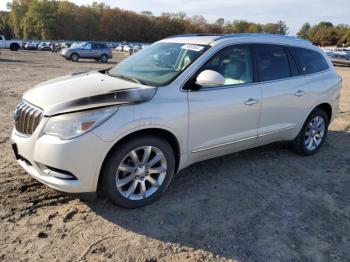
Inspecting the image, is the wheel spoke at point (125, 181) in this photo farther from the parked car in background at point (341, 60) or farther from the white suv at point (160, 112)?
the parked car in background at point (341, 60)

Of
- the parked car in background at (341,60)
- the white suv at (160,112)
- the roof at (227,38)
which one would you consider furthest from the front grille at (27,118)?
the parked car in background at (341,60)

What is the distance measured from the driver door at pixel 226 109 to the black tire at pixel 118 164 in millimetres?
352

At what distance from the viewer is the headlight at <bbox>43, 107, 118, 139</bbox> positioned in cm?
354

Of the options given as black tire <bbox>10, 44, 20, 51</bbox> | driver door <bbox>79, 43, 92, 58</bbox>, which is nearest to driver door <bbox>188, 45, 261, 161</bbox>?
driver door <bbox>79, 43, 92, 58</bbox>

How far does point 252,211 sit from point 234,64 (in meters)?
1.83

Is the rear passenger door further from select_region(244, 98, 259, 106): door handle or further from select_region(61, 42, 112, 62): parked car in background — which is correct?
select_region(61, 42, 112, 62): parked car in background

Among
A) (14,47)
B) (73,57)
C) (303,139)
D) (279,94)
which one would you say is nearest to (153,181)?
(279,94)

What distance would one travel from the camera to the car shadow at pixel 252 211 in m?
3.57

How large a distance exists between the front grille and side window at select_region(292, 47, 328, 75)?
12.4 ft

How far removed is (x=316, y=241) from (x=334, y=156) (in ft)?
9.39

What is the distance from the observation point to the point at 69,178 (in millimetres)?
3635

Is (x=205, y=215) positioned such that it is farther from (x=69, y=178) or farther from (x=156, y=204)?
(x=69, y=178)

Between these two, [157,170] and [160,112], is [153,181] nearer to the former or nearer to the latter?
[157,170]

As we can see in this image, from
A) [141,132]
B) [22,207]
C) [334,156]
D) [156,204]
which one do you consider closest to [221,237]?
[156,204]
